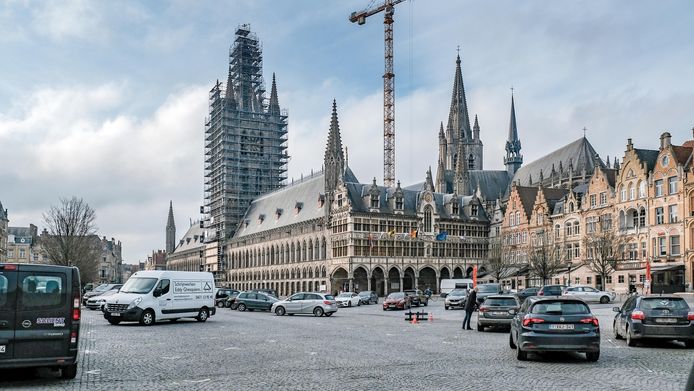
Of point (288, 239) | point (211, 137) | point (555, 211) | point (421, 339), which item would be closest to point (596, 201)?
point (555, 211)

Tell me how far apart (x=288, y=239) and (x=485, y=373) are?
86076 mm

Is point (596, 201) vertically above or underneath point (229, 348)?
above

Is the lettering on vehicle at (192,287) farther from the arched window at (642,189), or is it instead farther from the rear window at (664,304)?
the arched window at (642,189)

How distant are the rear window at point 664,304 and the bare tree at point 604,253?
146ft

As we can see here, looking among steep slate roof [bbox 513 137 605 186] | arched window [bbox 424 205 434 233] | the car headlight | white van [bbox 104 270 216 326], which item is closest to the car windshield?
white van [bbox 104 270 216 326]

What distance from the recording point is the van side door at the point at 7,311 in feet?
41.1

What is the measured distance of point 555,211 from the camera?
80688 millimetres

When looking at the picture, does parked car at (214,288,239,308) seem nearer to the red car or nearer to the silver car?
the red car

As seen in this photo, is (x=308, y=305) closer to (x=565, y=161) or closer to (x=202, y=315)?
(x=202, y=315)

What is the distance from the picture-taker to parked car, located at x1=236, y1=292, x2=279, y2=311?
4700 cm

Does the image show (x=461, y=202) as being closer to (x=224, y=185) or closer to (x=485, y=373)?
(x=224, y=185)

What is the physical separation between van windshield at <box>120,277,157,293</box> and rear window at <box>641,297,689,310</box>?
20.0 m

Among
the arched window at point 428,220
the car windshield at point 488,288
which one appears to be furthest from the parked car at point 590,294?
the arched window at point 428,220

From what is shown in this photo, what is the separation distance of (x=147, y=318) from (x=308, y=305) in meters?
12.3
